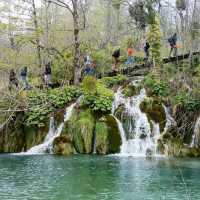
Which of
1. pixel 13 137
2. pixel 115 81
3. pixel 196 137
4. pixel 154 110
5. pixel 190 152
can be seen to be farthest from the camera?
pixel 115 81

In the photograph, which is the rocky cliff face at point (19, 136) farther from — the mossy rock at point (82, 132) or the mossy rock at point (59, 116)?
the mossy rock at point (82, 132)

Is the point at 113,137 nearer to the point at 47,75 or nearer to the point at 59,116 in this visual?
the point at 59,116

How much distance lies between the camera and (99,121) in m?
22.1

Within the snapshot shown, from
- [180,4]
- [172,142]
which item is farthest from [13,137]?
[180,4]

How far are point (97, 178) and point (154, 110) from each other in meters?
7.88

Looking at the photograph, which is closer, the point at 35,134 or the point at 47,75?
the point at 35,134

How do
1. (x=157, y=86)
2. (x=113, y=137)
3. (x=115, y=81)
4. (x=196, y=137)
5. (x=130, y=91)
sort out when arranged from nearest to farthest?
1. (x=196, y=137)
2. (x=113, y=137)
3. (x=157, y=86)
4. (x=130, y=91)
5. (x=115, y=81)

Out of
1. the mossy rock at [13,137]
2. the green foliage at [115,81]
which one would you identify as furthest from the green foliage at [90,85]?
the mossy rock at [13,137]

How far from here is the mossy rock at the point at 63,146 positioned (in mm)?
21406

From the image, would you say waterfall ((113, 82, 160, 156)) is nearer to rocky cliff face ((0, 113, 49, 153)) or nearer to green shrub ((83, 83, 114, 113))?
green shrub ((83, 83, 114, 113))

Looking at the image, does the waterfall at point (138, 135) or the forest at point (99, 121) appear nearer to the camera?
the forest at point (99, 121)

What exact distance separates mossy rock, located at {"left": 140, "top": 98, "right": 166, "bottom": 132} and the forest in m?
0.04

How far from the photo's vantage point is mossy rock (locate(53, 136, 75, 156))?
2141 cm

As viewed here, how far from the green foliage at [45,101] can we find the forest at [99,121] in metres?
0.05
